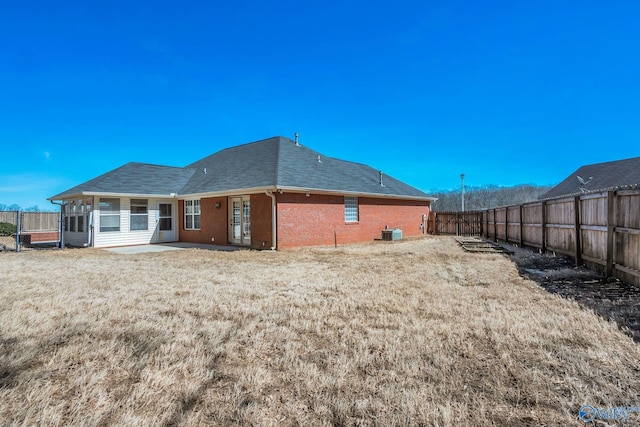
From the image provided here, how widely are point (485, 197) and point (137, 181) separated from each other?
64.1 meters

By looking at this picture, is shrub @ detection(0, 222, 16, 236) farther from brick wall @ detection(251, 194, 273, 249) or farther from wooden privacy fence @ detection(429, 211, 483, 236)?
wooden privacy fence @ detection(429, 211, 483, 236)

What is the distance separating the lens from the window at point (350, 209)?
16484 mm

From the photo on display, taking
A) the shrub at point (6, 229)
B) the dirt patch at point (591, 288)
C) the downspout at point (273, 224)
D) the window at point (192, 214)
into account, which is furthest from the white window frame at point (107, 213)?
the dirt patch at point (591, 288)

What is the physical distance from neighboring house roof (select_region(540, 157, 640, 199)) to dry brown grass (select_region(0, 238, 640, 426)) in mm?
21368

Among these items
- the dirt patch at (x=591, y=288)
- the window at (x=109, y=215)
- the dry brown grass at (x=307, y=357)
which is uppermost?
the window at (x=109, y=215)

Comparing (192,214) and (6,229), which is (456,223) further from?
(6,229)

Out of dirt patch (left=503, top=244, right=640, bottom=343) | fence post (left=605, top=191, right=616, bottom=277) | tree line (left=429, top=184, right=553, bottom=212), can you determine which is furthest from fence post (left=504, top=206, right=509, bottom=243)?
tree line (left=429, top=184, right=553, bottom=212)

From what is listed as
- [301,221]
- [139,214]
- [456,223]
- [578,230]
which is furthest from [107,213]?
[456,223]

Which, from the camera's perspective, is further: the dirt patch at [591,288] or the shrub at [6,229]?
the shrub at [6,229]

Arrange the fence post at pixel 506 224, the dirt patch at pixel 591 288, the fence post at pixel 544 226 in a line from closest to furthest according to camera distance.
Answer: the dirt patch at pixel 591 288
the fence post at pixel 544 226
the fence post at pixel 506 224

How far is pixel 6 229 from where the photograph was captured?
72.1ft

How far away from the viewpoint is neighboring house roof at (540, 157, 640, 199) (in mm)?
22438

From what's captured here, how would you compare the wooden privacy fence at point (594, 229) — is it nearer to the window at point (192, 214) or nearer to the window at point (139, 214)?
the window at point (192, 214)

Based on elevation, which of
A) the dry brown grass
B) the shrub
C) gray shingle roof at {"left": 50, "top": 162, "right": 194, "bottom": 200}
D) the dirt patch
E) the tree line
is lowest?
the dry brown grass
